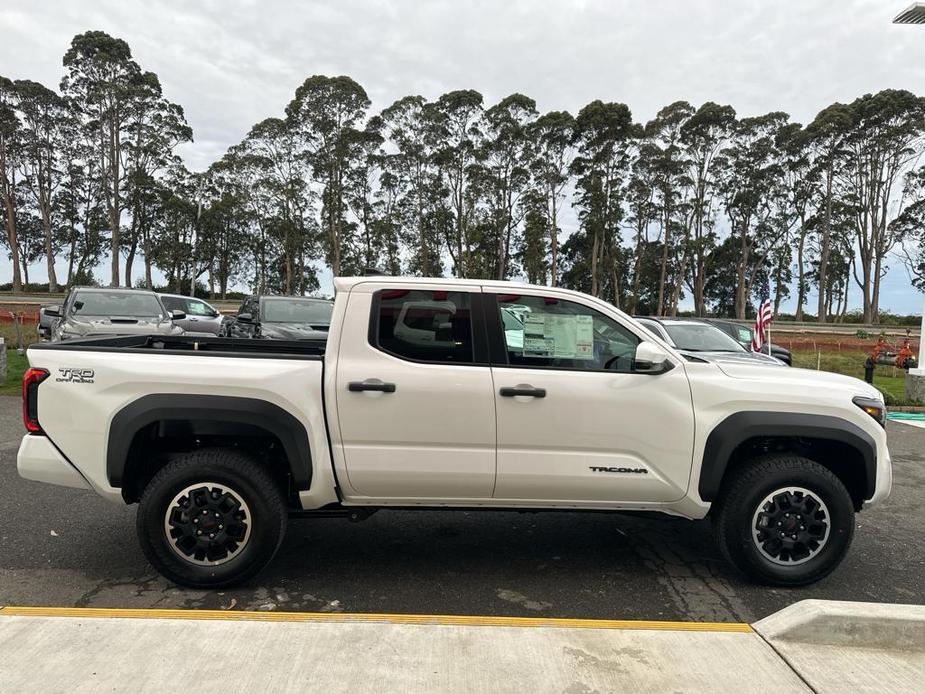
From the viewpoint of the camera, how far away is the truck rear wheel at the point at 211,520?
3.59m

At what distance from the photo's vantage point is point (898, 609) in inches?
127

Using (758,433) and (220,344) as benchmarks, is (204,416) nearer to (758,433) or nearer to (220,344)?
(220,344)

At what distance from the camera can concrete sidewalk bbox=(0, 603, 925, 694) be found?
8.75 feet

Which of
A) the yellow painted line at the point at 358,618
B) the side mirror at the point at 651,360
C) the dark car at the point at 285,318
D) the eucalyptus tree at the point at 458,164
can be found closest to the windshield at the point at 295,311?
the dark car at the point at 285,318

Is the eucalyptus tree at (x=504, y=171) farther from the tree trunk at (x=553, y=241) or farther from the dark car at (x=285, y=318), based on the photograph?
the dark car at (x=285, y=318)

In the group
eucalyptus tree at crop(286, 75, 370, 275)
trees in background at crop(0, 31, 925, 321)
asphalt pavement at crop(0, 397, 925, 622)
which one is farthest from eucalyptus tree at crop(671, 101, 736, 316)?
asphalt pavement at crop(0, 397, 925, 622)

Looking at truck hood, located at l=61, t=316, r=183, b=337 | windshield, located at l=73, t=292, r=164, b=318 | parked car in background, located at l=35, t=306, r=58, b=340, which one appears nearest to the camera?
truck hood, located at l=61, t=316, r=183, b=337

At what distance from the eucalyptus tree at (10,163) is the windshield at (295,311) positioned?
148 feet

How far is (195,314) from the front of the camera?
19812 mm

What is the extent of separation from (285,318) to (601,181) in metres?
41.6

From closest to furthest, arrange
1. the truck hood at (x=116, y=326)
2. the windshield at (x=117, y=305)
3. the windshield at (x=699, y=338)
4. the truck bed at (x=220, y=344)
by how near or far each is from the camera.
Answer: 1. the truck bed at (x=220, y=344)
2. the windshield at (x=699, y=338)
3. the truck hood at (x=116, y=326)
4. the windshield at (x=117, y=305)

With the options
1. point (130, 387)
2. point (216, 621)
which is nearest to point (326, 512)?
point (216, 621)

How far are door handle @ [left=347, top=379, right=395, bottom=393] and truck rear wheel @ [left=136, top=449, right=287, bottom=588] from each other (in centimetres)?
75

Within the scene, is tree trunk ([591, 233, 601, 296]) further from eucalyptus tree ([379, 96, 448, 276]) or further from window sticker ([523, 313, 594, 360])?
window sticker ([523, 313, 594, 360])
